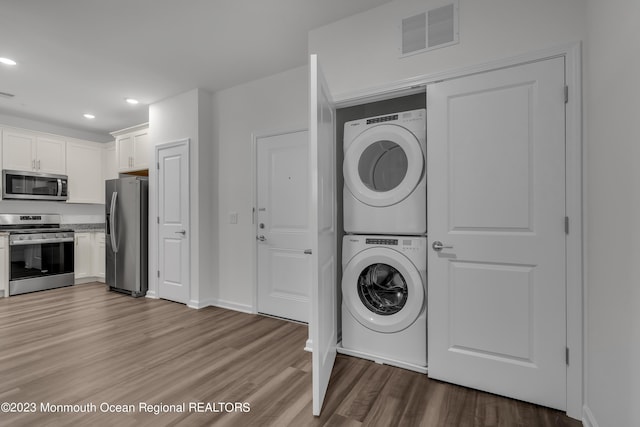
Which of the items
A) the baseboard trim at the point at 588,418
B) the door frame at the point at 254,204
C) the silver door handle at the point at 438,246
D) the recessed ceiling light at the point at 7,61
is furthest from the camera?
the door frame at the point at 254,204

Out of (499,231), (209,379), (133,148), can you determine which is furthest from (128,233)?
(499,231)

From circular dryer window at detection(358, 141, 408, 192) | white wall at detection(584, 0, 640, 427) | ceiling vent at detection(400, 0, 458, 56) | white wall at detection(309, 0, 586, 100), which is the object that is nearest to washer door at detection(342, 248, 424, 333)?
circular dryer window at detection(358, 141, 408, 192)

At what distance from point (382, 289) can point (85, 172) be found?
540cm

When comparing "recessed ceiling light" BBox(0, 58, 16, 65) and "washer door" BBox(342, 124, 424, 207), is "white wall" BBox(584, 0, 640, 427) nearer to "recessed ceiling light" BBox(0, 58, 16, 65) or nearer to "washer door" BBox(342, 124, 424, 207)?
"washer door" BBox(342, 124, 424, 207)

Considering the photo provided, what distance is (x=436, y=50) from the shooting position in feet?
6.58

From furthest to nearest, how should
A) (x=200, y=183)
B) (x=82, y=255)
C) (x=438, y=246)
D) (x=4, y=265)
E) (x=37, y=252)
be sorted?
(x=82, y=255) → (x=37, y=252) → (x=4, y=265) → (x=200, y=183) → (x=438, y=246)

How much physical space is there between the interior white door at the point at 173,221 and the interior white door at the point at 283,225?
1.04 metres

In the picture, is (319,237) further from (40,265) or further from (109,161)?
(109,161)

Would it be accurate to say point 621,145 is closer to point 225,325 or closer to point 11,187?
point 225,325

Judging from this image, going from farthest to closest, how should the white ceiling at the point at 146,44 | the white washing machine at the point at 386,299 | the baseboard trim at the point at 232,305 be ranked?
the baseboard trim at the point at 232,305
the white ceiling at the point at 146,44
the white washing machine at the point at 386,299

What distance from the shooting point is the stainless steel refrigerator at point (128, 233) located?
4.13 meters

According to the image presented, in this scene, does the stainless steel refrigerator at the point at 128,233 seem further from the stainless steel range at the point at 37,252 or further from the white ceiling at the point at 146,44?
the white ceiling at the point at 146,44

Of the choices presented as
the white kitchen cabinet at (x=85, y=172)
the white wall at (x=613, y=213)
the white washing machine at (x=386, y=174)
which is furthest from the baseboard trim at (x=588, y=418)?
→ the white kitchen cabinet at (x=85, y=172)

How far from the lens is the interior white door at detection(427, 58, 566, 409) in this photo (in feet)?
5.52
